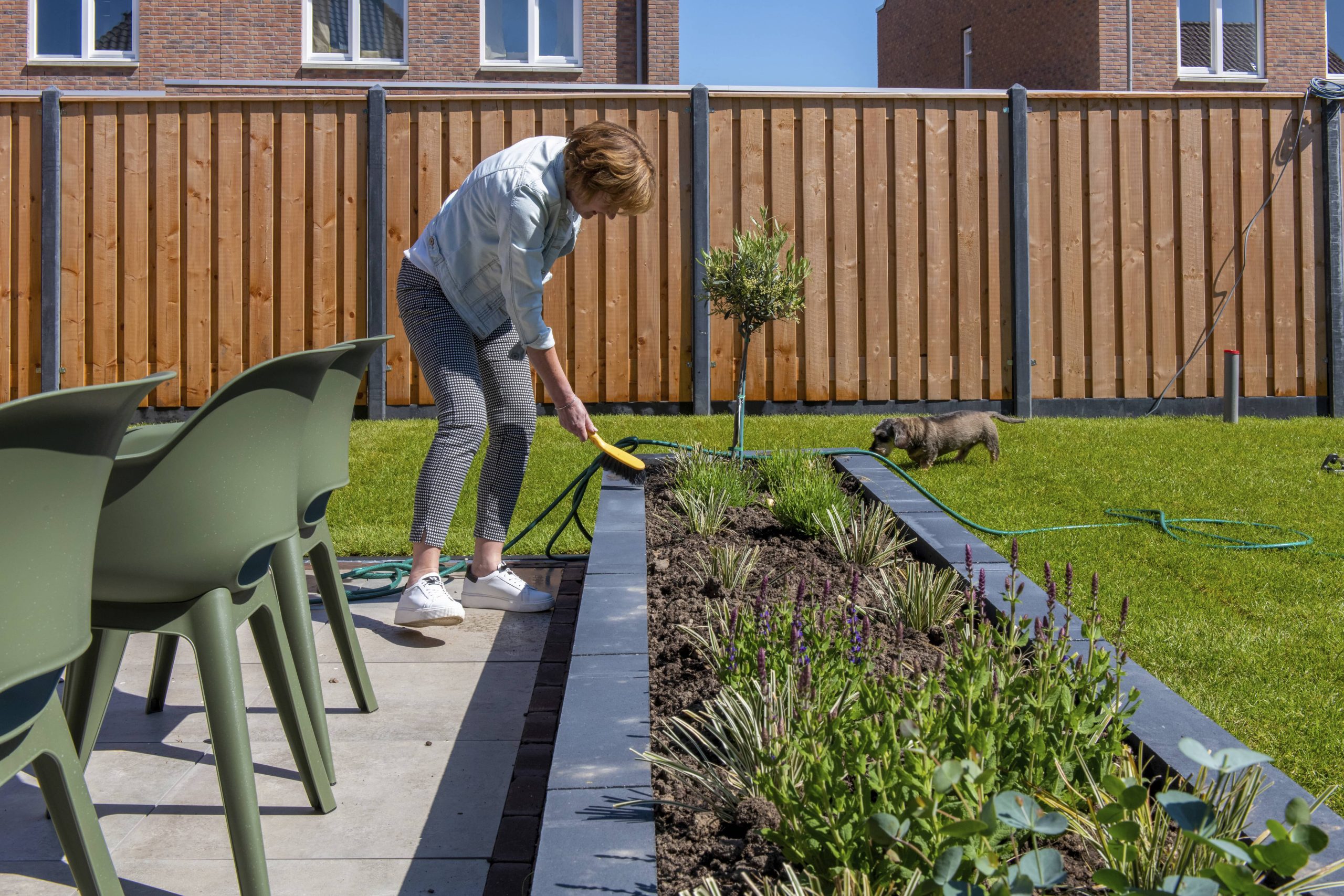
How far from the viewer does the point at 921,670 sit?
2354 mm

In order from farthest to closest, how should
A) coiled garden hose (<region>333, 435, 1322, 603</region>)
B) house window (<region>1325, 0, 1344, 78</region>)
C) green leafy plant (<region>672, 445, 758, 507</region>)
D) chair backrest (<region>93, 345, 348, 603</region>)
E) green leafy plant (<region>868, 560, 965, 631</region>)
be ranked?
house window (<region>1325, 0, 1344, 78</region>), green leafy plant (<region>672, 445, 758, 507</region>), coiled garden hose (<region>333, 435, 1322, 603</region>), green leafy plant (<region>868, 560, 965, 631</region>), chair backrest (<region>93, 345, 348, 603</region>)

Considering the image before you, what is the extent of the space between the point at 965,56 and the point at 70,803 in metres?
19.6

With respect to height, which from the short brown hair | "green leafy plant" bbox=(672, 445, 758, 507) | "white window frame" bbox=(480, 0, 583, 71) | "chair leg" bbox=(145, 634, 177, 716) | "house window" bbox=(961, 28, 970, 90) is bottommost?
"chair leg" bbox=(145, 634, 177, 716)

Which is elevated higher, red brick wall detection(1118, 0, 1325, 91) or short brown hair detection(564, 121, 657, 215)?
red brick wall detection(1118, 0, 1325, 91)

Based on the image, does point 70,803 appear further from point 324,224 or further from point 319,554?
point 324,224

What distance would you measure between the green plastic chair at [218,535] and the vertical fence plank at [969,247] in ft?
21.4

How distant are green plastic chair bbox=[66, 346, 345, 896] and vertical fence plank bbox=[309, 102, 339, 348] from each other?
610 centimetres

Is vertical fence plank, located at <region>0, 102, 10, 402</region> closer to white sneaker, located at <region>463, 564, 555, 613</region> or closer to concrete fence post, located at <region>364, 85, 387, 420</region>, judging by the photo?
concrete fence post, located at <region>364, 85, 387, 420</region>

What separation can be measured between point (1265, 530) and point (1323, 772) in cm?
251

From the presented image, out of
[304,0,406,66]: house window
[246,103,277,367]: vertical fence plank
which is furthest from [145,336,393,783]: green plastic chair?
[304,0,406,66]: house window

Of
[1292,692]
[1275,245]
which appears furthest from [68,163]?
[1275,245]

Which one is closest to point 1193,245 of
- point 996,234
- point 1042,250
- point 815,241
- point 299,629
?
point 1042,250

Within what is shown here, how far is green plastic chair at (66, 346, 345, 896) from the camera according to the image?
1.70 metres

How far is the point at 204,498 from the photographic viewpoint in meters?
1.75
